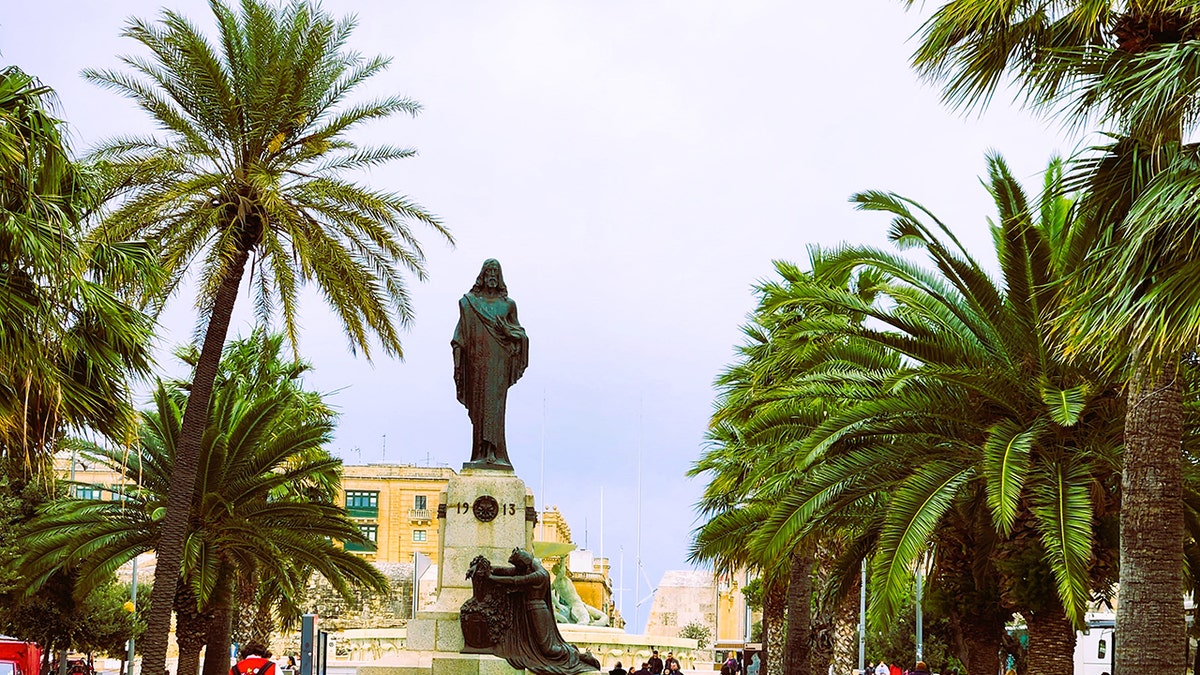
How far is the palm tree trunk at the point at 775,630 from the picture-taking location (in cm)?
2844

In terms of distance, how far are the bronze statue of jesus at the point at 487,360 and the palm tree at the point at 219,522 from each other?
5.00 m

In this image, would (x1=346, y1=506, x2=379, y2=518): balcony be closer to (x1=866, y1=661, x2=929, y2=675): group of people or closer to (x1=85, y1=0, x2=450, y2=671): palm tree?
(x1=866, y1=661, x2=929, y2=675): group of people

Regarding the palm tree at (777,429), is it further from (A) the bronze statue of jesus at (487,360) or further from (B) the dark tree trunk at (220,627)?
(B) the dark tree trunk at (220,627)

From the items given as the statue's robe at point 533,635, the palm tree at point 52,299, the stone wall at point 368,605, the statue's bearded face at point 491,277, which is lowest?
the stone wall at point 368,605

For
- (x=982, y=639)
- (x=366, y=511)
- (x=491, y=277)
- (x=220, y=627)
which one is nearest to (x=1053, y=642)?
(x=982, y=639)

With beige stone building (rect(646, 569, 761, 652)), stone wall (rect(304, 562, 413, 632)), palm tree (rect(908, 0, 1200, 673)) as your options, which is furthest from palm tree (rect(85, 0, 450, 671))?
beige stone building (rect(646, 569, 761, 652))

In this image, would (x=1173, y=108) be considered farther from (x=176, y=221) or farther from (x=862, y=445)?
(x=176, y=221)

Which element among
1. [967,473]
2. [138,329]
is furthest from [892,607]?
[138,329]

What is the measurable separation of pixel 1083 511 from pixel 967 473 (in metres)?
1.43

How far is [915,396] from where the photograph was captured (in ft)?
51.2

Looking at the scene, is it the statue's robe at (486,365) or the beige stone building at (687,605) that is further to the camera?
the beige stone building at (687,605)

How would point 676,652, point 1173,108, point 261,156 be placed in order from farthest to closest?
point 676,652 < point 261,156 < point 1173,108

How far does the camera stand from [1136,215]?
9.16 metres

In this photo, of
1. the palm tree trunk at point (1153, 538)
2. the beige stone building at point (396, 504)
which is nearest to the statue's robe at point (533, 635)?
the palm tree trunk at point (1153, 538)
